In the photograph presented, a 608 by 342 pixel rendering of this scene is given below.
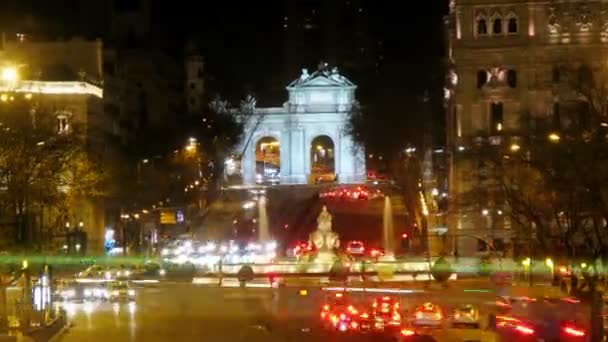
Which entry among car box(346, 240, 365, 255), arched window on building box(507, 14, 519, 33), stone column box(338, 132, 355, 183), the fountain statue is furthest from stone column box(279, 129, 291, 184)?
arched window on building box(507, 14, 519, 33)

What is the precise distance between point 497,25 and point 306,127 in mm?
82304

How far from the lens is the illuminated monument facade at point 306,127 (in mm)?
182250

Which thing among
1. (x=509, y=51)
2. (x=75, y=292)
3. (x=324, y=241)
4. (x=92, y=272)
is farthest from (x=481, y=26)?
(x=75, y=292)

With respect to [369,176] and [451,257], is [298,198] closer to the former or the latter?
[369,176]

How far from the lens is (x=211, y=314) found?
6475cm

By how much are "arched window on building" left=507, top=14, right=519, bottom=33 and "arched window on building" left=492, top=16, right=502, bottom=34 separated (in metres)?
0.59

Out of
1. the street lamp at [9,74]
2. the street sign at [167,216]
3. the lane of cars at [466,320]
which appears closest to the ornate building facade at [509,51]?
the street sign at [167,216]

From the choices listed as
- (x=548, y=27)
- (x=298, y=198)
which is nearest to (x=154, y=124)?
(x=298, y=198)

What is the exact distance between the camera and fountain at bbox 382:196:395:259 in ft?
409

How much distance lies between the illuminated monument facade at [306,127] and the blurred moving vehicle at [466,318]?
13186 centimetres

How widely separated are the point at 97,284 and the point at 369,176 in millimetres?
106390

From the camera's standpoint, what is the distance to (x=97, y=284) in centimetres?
7269

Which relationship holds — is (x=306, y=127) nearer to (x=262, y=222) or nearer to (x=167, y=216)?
(x=262, y=222)

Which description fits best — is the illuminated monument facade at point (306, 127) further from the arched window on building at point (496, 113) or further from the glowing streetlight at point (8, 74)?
the glowing streetlight at point (8, 74)
